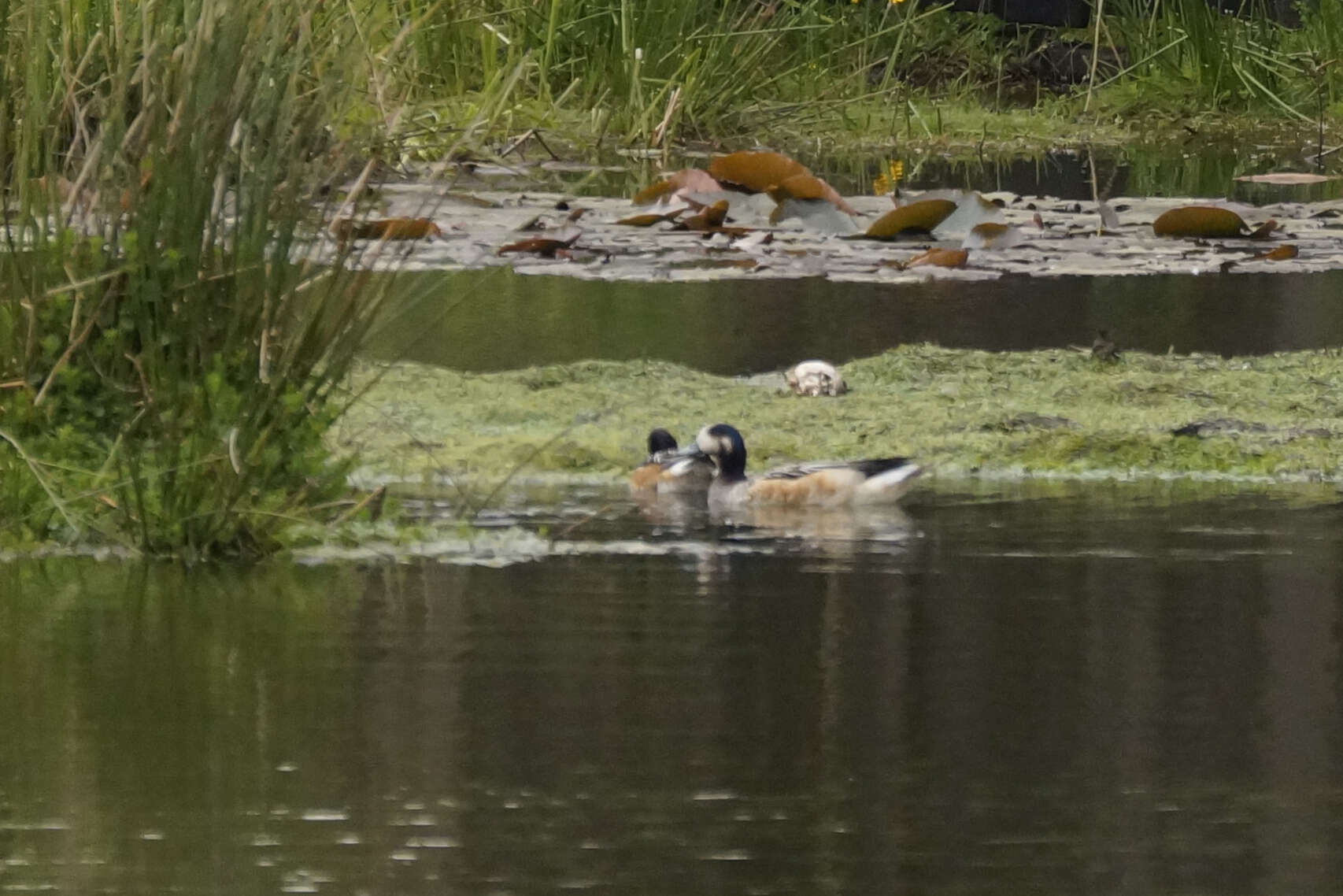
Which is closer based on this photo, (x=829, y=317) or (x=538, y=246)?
(x=829, y=317)

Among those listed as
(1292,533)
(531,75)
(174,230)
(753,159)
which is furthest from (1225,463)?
(531,75)

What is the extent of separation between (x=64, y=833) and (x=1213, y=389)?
14.2 ft

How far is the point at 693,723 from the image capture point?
351 centimetres

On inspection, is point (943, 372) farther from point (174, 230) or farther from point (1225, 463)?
point (174, 230)

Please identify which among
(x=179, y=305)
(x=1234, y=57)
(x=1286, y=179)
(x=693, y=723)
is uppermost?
(x=1234, y=57)

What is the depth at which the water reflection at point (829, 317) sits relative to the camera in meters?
7.89

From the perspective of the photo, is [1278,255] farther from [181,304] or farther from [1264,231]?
[181,304]

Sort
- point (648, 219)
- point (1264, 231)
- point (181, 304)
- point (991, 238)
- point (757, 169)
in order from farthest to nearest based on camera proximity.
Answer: point (757, 169) → point (648, 219) → point (1264, 231) → point (991, 238) → point (181, 304)

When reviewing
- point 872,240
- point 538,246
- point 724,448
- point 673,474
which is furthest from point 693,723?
point 872,240

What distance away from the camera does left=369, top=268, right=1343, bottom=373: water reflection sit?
7887 millimetres

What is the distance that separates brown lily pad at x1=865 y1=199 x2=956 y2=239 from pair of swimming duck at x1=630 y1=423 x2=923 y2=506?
4656mm

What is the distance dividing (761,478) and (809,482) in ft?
0.41

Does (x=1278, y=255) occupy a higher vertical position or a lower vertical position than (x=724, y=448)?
higher

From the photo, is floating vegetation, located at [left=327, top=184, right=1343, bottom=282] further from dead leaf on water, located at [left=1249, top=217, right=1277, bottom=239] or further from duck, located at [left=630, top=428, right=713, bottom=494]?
duck, located at [left=630, top=428, right=713, bottom=494]
